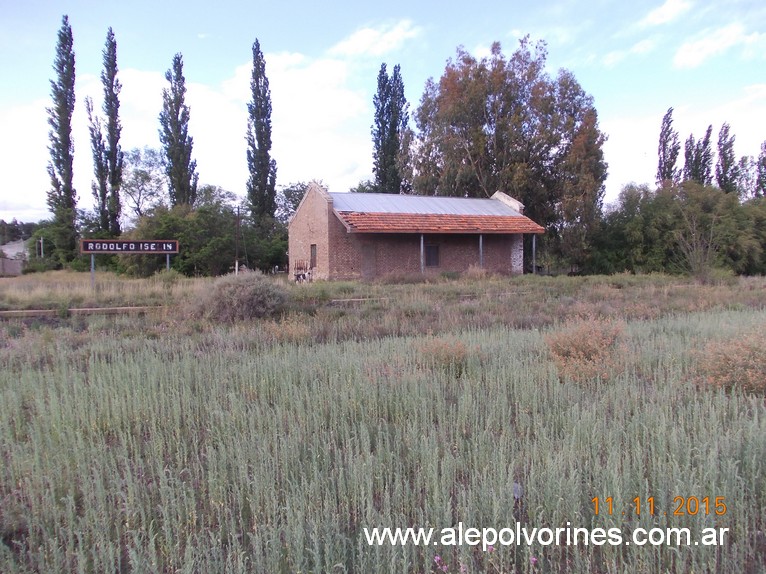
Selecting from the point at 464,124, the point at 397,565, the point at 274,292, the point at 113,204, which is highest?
→ the point at 464,124

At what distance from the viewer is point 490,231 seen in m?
27.0

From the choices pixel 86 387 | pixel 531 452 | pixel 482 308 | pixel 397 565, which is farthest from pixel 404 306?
pixel 397 565

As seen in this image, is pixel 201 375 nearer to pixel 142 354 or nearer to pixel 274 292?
pixel 142 354

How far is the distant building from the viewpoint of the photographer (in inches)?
1000

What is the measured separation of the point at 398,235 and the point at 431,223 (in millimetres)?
1805

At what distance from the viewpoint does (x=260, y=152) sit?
39594 mm

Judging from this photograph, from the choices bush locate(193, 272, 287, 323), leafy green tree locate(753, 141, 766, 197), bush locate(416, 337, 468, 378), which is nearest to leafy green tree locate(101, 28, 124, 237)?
bush locate(193, 272, 287, 323)

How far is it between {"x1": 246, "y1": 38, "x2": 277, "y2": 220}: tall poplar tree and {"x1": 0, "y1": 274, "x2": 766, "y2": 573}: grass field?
33518 millimetres

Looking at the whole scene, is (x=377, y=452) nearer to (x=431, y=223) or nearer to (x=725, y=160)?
(x=431, y=223)

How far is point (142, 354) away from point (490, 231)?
21.9 m

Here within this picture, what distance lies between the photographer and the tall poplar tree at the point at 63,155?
116 ft

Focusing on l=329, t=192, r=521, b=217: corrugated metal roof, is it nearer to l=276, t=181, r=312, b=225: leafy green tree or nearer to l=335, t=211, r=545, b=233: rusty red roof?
l=335, t=211, r=545, b=233: rusty red roof

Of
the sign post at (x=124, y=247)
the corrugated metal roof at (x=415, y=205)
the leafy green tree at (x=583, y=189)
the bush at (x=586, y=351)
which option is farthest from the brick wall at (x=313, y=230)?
the bush at (x=586, y=351)
